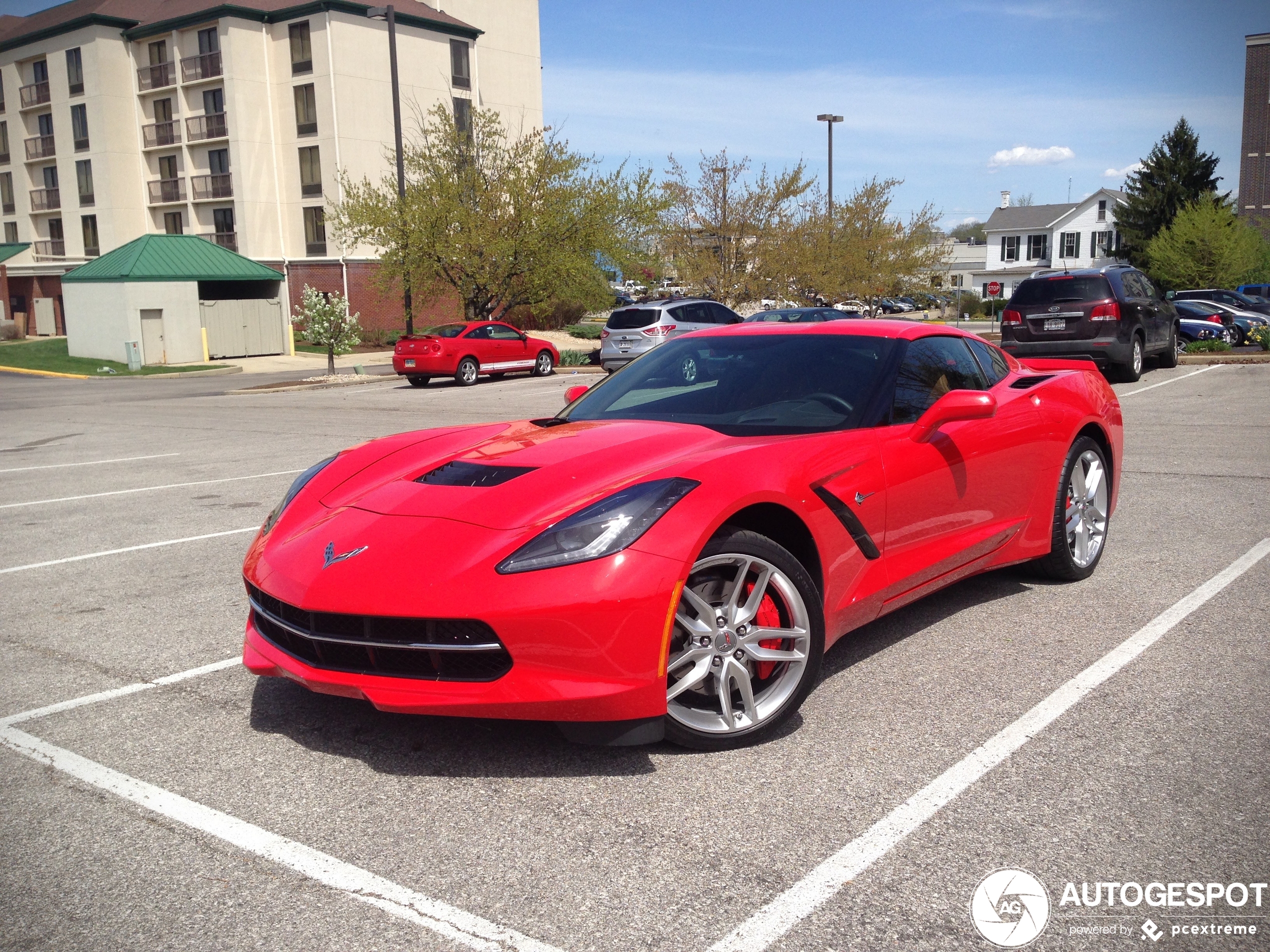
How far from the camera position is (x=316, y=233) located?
48.6 m

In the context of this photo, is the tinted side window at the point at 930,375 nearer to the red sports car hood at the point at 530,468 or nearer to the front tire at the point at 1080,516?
the front tire at the point at 1080,516

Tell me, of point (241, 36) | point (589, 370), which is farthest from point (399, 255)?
point (241, 36)

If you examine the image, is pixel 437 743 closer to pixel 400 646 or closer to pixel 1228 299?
pixel 400 646

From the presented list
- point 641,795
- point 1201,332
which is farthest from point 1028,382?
point 1201,332

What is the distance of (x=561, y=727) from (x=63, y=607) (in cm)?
358

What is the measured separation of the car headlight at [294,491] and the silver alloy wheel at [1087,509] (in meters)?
3.67

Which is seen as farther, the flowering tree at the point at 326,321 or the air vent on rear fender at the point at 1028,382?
the flowering tree at the point at 326,321

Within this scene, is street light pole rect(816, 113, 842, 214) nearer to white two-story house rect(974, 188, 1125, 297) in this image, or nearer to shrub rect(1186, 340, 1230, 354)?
shrub rect(1186, 340, 1230, 354)

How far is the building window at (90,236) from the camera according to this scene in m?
54.5

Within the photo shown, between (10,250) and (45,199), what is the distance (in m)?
6.35

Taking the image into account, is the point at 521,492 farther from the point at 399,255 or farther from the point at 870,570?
the point at 399,255

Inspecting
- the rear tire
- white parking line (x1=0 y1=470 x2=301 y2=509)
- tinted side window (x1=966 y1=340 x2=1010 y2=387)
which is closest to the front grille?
tinted side window (x1=966 y1=340 x2=1010 y2=387)

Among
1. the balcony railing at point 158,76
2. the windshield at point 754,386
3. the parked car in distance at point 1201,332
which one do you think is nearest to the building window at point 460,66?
the balcony railing at point 158,76

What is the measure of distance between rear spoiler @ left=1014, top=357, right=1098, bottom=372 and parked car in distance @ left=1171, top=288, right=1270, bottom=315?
2696cm
